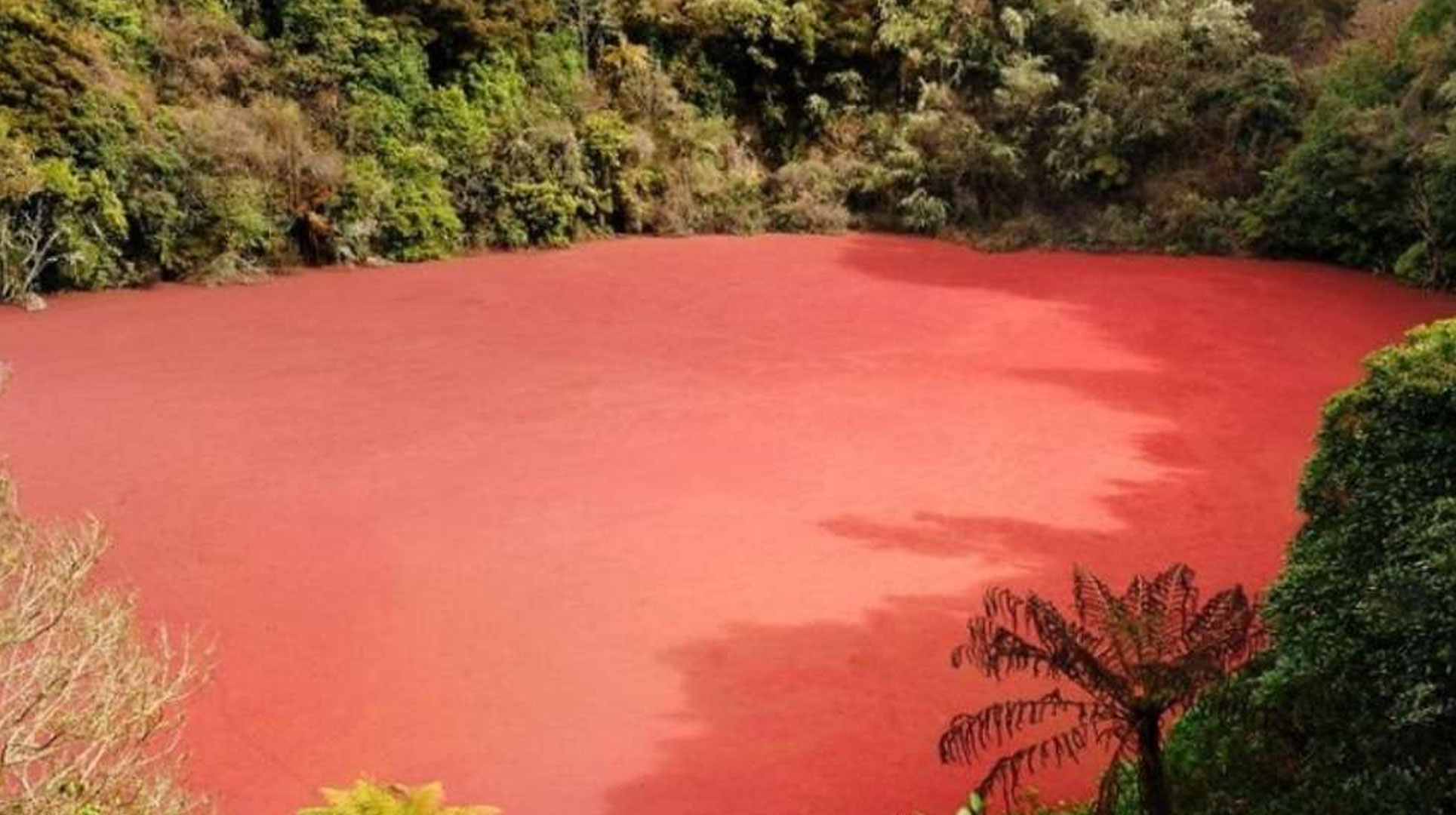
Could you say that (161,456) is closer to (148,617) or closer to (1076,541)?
(148,617)

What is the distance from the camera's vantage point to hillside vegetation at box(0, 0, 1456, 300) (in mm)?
17250

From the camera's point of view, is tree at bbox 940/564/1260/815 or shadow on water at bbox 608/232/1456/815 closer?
tree at bbox 940/564/1260/815

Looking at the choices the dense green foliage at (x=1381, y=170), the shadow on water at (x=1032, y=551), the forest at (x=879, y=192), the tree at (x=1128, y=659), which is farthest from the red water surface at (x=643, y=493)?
the dense green foliage at (x=1381, y=170)

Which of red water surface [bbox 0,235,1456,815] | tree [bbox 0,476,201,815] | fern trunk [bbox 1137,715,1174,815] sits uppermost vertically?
tree [bbox 0,476,201,815]

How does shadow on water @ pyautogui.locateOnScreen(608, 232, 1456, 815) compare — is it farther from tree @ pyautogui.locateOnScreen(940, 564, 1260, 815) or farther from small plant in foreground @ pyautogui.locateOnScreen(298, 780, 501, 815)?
small plant in foreground @ pyautogui.locateOnScreen(298, 780, 501, 815)

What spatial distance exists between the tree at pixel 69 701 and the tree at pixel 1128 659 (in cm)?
323

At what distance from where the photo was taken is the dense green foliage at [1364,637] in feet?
13.6

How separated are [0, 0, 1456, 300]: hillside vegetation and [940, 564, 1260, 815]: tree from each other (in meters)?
13.2

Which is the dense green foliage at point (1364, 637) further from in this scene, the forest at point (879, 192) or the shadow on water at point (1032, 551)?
the shadow on water at point (1032, 551)

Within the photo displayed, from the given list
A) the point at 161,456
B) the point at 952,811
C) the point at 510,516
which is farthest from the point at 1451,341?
the point at 161,456

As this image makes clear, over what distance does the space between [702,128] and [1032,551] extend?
16.9 m

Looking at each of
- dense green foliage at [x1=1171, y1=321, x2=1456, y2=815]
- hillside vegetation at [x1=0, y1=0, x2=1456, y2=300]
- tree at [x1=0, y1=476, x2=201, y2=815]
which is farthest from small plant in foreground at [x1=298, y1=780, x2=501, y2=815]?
hillside vegetation at [x1=0, y1=0, x2=1456, y2=300]

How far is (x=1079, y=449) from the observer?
35.1 feet

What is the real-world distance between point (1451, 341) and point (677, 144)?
19641 mm
